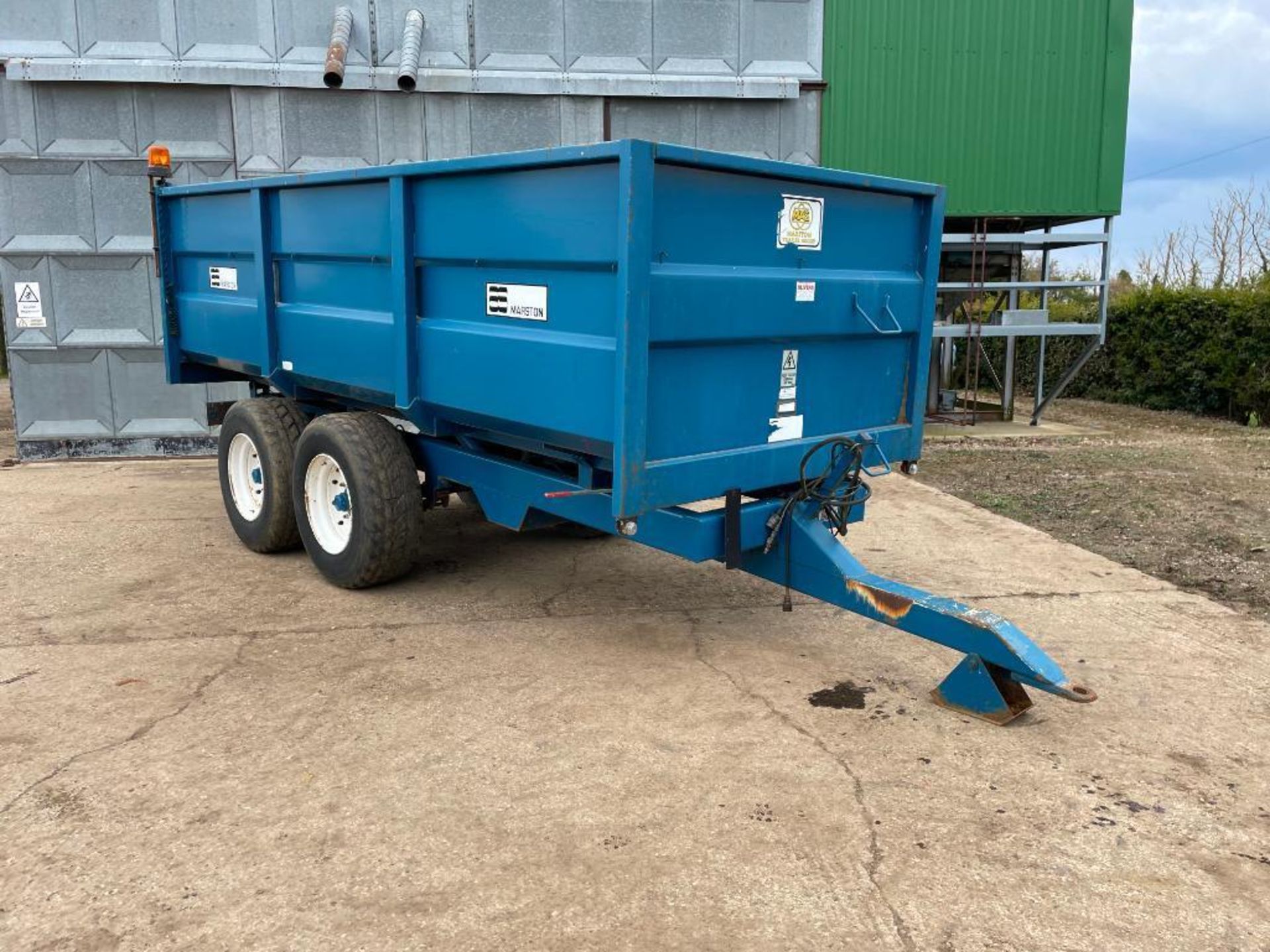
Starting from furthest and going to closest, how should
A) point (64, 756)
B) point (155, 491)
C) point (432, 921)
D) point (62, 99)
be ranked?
point (62, 99), point (155, 491), point (64, 756), point (432, 921)

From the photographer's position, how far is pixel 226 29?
9.46 metres

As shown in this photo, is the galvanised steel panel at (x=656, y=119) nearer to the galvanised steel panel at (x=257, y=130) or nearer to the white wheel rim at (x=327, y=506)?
the galvanised steel panel at (x=257, y=130)

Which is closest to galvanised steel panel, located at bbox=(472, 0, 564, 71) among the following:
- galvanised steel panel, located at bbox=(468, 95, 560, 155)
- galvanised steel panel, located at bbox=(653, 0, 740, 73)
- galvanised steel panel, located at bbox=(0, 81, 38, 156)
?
galvanised steel panel, located at bbox=(468, 95, 560, 155)

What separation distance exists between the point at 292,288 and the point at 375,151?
4764 millimetres

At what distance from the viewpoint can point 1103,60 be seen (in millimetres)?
11070

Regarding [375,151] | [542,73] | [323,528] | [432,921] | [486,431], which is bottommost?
[432,921]

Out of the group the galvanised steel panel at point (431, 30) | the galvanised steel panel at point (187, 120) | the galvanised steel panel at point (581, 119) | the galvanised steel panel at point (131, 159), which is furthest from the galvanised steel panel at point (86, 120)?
the galvanised steel panel at point (581, 119)

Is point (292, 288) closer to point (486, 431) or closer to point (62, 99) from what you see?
point (486, 431)

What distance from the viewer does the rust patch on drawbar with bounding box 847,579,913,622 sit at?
3.98 m

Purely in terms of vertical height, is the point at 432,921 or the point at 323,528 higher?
the point at 323,528

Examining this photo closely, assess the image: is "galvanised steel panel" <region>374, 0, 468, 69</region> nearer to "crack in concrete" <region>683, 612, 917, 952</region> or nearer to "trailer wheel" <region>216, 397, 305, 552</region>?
"trailer wheel" <region>216, 397, 305, 552</region>

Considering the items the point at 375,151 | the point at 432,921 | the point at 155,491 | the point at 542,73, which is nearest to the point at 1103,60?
the point at 542,73

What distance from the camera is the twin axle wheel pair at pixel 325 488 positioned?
16.7 ft

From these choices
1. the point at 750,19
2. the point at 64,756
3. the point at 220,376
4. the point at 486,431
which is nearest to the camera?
the point at 64,756
